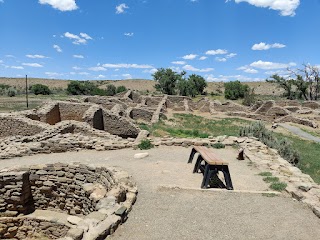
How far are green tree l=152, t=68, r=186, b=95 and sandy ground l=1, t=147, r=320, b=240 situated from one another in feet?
146

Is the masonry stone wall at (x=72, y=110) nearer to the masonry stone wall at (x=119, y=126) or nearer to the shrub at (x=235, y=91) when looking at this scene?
the masonry stone wall at (x=119, y=126)

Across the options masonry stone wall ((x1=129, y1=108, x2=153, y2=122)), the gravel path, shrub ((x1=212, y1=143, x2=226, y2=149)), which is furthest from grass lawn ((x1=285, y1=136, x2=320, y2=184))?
masonry stone wall ((x1=129, y1=108, x2=153, y2=122))

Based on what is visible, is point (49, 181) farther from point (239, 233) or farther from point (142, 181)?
point (239, 233)

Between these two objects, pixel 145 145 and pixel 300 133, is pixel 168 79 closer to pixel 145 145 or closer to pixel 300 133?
pixel 300 133

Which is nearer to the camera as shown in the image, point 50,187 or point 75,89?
point 50,187

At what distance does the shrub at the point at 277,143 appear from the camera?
12.7 meters

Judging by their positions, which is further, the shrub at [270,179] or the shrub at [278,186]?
the shrub at [270,179]

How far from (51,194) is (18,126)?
6.92 meters

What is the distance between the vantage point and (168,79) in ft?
171

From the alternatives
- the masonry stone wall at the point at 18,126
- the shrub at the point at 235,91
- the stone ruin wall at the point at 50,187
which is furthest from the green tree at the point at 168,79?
the stone ruin wall at the point at 50,187

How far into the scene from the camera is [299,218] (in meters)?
5.55

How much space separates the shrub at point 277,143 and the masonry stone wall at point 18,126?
9411 millimetres

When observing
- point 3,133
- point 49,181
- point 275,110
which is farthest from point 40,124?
point 275,110

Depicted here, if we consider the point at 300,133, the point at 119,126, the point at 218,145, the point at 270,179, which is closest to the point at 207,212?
the point at 270,179
